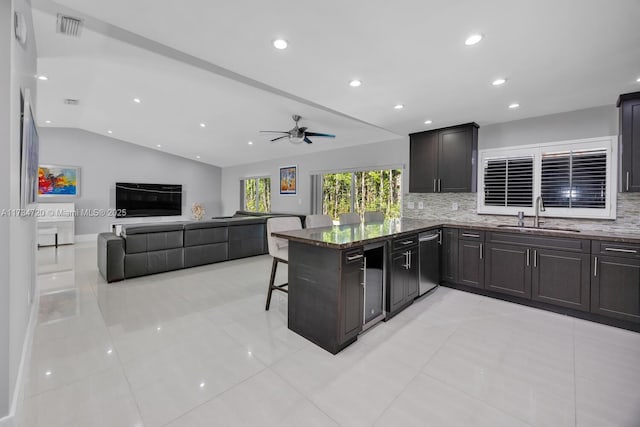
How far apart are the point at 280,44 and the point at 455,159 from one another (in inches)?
120

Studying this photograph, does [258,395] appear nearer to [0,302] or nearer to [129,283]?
[0,302]

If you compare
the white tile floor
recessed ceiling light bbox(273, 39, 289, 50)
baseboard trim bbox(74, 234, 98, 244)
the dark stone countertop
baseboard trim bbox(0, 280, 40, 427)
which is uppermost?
recessed ceiling light bbox(273, 39, 289, 50)

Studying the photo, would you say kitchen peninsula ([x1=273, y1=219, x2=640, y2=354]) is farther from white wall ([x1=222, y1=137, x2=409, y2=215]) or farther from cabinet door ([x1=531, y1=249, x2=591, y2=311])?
white wall ([x1=222, y1=137, x2=409, y2=215])

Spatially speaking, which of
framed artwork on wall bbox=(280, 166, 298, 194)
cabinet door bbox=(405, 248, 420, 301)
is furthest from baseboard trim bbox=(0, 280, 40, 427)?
framed artwork on wall bbox=(280, 166, 298, 194)

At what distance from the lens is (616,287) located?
269 centimetres

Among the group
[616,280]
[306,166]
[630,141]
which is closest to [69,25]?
[306,166]

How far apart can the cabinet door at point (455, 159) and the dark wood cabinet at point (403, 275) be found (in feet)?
4.65

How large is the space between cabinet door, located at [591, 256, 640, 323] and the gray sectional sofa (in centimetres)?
508

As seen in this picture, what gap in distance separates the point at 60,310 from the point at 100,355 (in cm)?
133

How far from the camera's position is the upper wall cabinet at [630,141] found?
278cm

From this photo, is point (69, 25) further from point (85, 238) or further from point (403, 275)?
point (85, 238)

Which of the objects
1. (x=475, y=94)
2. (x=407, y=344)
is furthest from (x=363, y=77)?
(x=407, y=344)

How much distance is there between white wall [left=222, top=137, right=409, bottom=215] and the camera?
5.30 meters

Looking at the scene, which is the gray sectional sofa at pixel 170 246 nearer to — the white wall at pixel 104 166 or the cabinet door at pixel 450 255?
the cabinet door at pixel 450 255
